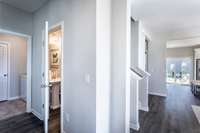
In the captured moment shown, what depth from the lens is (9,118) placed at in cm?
311

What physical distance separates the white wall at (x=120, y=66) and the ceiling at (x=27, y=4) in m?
2.09

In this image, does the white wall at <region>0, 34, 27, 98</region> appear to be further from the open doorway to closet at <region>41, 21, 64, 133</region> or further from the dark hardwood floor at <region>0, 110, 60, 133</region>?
the dark hardwood floor at <region>0, 110, 60, 133</region>

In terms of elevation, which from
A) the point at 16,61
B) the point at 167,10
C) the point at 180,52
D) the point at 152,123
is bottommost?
the point at 152,123

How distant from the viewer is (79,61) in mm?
2029

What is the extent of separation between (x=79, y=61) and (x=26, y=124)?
2.18m

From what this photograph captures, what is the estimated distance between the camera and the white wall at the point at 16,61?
4719mm

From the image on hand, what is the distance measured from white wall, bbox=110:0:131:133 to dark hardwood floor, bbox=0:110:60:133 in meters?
1.45

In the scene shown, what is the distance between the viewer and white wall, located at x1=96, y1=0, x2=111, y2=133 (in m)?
1.79

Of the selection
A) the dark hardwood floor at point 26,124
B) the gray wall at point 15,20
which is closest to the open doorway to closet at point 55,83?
the dark hardwood floor at point 26,124

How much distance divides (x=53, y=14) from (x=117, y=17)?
156 centimetres

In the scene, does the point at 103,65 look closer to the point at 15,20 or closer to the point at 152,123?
the point at 152,123

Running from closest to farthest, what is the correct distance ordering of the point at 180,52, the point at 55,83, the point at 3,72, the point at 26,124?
1. the point at 26,124
2. the point at 55,83
3. the point at 3,72
4. the point at 180,52

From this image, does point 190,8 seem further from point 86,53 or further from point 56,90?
point 56,90

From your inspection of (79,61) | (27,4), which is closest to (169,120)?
(79,61)
